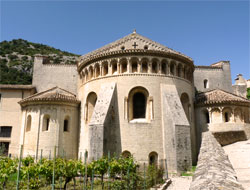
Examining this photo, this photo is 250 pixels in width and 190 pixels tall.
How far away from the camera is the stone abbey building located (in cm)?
1709

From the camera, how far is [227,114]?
69.8 ft

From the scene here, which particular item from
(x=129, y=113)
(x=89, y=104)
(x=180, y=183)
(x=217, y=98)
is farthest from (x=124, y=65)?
(x=180, y=183)

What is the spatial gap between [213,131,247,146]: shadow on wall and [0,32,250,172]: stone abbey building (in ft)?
0.30

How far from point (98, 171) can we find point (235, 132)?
14.3m

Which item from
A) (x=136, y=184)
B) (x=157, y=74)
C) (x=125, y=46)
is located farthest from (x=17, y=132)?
(x=136, y=184)

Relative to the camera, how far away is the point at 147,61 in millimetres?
19203

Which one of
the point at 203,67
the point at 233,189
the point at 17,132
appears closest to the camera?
the point at 233,189

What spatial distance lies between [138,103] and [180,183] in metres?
7.96

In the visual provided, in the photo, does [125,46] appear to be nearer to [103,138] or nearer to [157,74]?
[157,74]

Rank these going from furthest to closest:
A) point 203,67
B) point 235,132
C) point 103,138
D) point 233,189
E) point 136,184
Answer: point 203,67 → point 235,132 → point 103,138 → point 136,184 → point 233,189

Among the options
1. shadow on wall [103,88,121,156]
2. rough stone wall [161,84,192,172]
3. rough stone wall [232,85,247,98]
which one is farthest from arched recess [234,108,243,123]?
rough stone wall [232,85,247,98]

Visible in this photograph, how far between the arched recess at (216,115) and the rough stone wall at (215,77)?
7774mm

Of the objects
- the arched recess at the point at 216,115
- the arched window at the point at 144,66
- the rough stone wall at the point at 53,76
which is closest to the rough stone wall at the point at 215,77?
the arched recess at the point at 216,115

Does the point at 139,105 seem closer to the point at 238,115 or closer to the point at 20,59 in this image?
the point at 238,115
